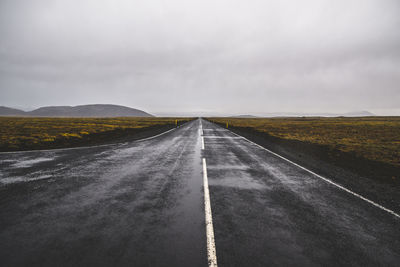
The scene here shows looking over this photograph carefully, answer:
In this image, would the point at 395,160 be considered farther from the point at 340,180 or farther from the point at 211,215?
the point at 211,215

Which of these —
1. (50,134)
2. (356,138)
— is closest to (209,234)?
(356,138)

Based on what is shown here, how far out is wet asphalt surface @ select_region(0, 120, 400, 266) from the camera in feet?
9.49

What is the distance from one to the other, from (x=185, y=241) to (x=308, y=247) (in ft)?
6.71

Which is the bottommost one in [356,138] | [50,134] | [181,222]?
[356,138]

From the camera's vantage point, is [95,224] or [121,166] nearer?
[95,224]

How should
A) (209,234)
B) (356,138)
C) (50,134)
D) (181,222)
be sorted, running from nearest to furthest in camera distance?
(209,234) < (181,222) < (356,138) < (50,134)

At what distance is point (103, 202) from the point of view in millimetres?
4734

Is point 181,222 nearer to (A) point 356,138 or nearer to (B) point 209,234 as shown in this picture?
(B) point 209,234

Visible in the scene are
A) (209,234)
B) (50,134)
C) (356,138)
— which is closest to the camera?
(209,234)

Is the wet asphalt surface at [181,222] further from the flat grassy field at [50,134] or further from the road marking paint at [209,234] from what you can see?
the flat grassy field at [50,134]

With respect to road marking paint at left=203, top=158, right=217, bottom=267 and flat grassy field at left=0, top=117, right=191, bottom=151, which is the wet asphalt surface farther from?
flat grassy field at left=0, top=117, right=191, bottom=151

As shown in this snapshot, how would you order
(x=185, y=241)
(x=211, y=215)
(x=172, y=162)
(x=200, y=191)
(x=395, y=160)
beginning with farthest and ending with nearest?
(x=395, y=160), (x=172, y=162), (x=200, y=191), (x=211, y=215), (x=185, y=241)

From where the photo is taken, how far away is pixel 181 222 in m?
3.87

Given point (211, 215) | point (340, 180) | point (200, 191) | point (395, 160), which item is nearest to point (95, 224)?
point (211, 215)
